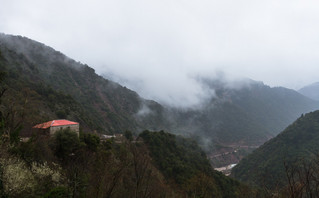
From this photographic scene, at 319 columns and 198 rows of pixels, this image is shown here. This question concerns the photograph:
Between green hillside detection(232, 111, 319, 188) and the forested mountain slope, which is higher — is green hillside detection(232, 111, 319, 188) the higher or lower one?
the lower one

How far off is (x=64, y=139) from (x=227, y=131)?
149m

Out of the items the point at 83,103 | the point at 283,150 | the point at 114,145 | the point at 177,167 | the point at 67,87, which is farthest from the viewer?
the point at 67,87

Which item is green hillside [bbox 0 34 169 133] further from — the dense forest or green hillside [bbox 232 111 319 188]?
green hillside [bbox 232 111 319 188]

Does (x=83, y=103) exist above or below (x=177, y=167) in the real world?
above

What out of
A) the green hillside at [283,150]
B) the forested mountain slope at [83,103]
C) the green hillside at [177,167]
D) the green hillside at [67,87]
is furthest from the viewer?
the green hillside at [283,150]

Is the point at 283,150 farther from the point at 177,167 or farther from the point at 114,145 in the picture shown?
the point at 114,145

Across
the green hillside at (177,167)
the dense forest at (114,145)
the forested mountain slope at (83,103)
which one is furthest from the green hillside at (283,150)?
the forested mountain slope at (83,103)

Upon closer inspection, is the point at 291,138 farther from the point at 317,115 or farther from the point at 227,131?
the point at 227,131

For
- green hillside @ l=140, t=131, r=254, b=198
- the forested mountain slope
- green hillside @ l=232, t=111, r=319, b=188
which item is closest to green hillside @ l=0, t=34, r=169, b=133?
the forested mountain slope

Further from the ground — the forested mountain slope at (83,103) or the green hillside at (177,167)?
the forested mountain slope at (83,103)

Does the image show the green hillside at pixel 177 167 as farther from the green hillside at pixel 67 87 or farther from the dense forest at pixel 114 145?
the green hillside at pixel 67 87

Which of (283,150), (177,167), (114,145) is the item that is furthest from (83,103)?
(283,150)

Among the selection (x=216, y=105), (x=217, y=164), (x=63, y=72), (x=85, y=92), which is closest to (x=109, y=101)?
(x=85, y=92)

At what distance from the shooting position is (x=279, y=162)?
54.4 m
